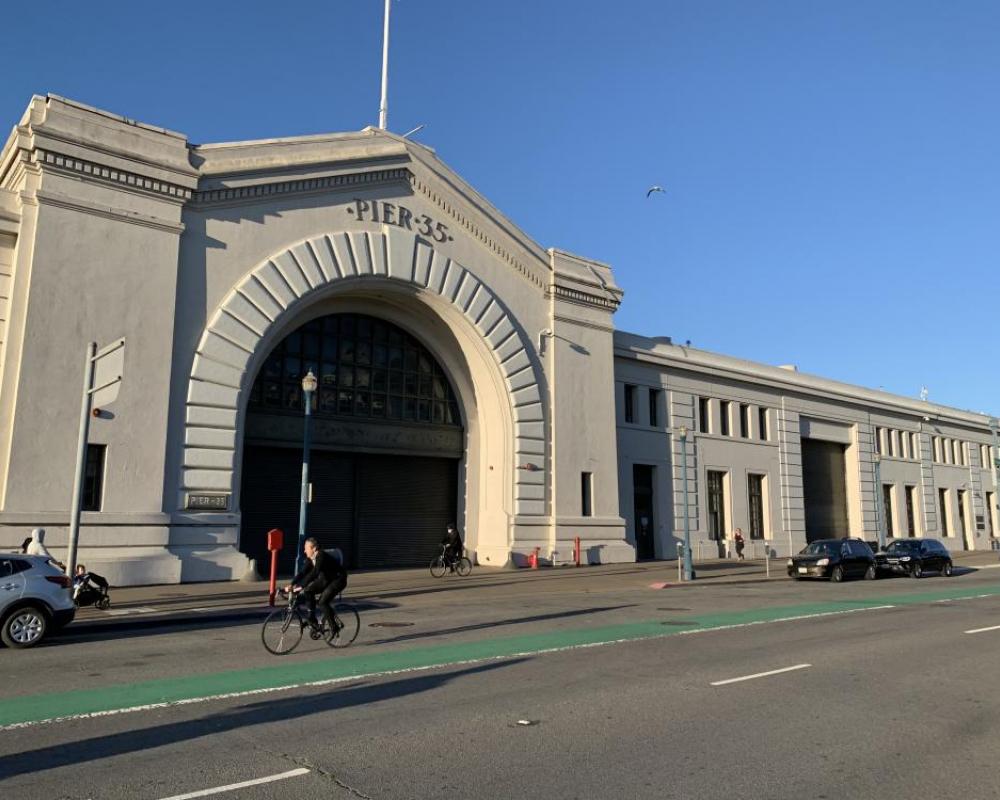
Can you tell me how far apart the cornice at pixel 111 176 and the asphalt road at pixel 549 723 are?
1382 cm

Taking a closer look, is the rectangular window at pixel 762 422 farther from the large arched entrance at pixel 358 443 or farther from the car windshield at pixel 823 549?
the large arched entrance at pixel 358 443

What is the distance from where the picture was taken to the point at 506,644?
13.1 m

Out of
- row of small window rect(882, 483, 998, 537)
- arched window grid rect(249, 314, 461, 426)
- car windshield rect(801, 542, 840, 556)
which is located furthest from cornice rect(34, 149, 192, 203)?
row of small window rect(882, 483, 998, 537)

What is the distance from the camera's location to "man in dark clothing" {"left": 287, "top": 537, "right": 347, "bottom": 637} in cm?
1233

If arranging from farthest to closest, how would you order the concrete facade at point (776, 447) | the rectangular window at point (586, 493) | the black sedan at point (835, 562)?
the concrete facade at point (776, 447) < the rectangular window at point (586, 493) < the black sedan at point (835, 562)

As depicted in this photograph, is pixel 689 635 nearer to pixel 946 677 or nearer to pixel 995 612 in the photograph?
pixel 946 677

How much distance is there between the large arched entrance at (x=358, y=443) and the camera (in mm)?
27953

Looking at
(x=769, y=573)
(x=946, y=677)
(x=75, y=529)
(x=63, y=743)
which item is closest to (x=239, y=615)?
(x=75, y=529)

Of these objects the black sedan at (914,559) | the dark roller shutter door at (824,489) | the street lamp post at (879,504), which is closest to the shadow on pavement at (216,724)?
the black sedan at (914,559)

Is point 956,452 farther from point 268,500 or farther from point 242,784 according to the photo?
point 242,784

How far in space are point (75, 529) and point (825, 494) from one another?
40453 millimetres

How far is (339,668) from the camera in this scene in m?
10.8

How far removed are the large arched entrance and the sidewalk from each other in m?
2.14

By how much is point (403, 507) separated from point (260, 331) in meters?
9.00
